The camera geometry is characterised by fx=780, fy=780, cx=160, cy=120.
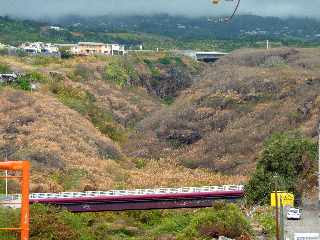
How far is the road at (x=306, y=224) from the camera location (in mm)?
37609

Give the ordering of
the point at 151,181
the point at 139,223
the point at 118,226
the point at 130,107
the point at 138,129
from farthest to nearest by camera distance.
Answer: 1. the point at 130,107
2. the point at 138,129
3. the point at 151,181
4. the point at 139,223
5. the point at 118,226

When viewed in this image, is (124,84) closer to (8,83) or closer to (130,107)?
(130,107)

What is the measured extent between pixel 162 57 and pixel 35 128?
82.0 meters

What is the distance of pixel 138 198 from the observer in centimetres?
5594

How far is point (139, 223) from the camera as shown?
2295 inches

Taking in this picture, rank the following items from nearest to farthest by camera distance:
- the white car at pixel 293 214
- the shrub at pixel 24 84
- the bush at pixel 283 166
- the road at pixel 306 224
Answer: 1. the road at pixel 306 224
2. the white car at pixel 293 214
3. the bush at pixel 283 166
4. the shrub at pixel 24 84

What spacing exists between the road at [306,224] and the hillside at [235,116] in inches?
1682

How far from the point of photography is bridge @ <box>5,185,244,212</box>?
55438 mm

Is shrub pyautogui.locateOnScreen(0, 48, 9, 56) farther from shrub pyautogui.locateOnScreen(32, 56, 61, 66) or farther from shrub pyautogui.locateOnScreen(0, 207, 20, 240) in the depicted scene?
shrub pyautogui.locateOnScreen(0, 207, 20, 240)

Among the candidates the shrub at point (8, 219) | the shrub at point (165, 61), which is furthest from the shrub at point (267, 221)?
the shrub at point (165, 61)

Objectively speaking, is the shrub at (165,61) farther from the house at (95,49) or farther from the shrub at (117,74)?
the shrub at (117,74)

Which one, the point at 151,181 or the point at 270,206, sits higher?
the point at 270,206

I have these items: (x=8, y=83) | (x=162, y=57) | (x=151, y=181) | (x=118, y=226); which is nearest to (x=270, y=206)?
(x=118, y=226)

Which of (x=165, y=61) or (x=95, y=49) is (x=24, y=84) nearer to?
(x=165, y=61)
